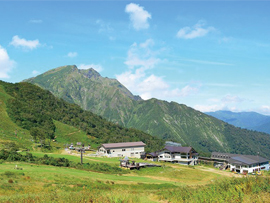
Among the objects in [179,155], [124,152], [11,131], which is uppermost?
[11,131]

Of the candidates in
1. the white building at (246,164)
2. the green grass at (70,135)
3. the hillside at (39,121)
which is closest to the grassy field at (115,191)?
the hillside at (39,121)

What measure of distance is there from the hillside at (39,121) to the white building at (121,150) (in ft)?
89.8

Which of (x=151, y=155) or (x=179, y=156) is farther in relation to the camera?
(x=151, y=155)

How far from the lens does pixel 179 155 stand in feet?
335

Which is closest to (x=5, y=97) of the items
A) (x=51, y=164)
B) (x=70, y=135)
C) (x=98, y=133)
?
(x=70, y=135)

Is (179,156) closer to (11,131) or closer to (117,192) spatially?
(11,131)

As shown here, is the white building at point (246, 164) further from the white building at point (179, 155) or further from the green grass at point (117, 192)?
the green grass at point (117, 192)

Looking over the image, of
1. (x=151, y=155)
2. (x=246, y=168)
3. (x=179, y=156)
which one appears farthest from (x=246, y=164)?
(x=151, y=155)

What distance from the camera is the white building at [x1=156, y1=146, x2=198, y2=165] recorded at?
10038 cm

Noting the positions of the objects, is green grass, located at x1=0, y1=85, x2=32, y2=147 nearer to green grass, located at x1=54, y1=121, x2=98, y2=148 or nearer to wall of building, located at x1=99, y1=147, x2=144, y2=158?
green grass, located at x1=54, y1=121, x2=98, y2=148

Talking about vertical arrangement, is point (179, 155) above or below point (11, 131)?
below

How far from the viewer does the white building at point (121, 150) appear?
318 feet

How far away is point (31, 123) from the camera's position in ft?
372

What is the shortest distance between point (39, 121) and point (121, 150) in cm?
5683
